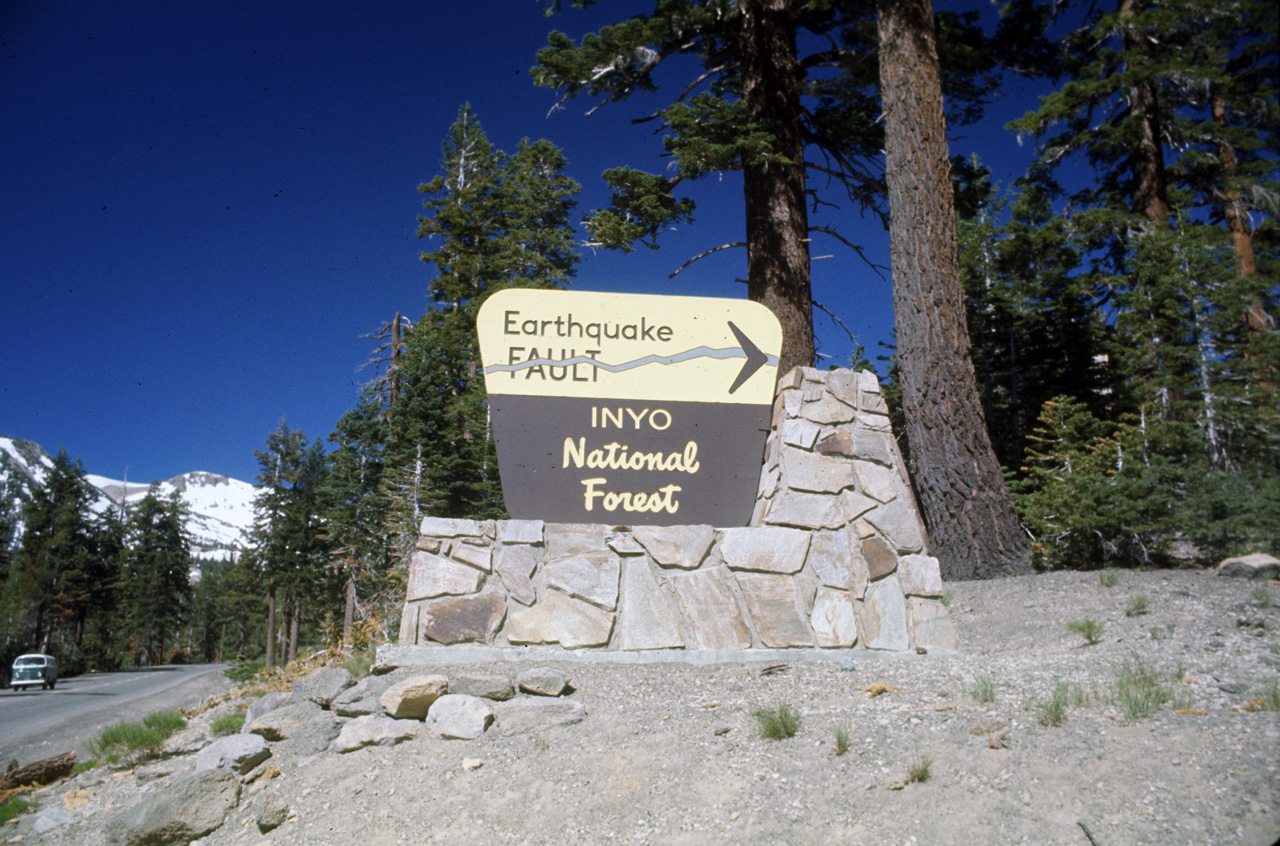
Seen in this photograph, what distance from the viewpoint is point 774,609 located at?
5.35m

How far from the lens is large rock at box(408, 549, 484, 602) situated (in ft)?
17.1

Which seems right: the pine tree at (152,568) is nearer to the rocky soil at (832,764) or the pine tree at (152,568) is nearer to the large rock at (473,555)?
the large rock at (473,555)

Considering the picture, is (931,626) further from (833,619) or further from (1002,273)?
(1002,273)

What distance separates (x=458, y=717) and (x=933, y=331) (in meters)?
6.25

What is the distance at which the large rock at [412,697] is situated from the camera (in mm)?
4188

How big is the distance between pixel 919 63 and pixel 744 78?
2.64 m

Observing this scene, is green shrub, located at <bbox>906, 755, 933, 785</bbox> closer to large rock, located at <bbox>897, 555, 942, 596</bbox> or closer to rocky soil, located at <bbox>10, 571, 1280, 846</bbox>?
rocky soil, located at <bbox>10, 571, 1280, 846</bbox>

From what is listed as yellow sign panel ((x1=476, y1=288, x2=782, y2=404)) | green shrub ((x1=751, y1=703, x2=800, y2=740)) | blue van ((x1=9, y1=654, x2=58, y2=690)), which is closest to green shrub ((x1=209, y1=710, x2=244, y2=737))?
yellow sign panel ((x1=476, y1=288, x2=782, y2=404))

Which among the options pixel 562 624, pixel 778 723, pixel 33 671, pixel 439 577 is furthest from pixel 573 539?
pixel 33 671

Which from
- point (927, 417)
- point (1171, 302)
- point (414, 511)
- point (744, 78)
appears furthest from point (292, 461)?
point (1171, 302)

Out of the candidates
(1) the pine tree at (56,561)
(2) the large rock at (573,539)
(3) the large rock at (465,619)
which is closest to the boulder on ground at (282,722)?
(3) the large rock at (465,619)

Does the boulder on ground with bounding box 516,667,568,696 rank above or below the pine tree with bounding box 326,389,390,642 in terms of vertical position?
below

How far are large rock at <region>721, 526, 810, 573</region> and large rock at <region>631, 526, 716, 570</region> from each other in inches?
7.1

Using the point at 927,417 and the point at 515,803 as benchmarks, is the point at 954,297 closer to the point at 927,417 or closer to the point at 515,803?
the point at 927,417
